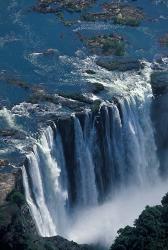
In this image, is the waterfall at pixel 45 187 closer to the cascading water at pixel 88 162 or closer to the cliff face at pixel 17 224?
the cascading water at pixel 88 162

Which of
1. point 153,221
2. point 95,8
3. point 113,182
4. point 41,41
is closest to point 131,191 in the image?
point 113,182

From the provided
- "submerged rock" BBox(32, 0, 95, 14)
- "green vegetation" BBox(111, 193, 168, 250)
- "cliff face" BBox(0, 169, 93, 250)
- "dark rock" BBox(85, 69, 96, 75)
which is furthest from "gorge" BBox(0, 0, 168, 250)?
"green vegetation" BBox(111, 193, 168, 250)

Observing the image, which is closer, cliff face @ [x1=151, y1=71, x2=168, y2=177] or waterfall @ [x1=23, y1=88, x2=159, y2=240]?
waterfall @ [x1=23, y1=88, x2=159, y2=240]

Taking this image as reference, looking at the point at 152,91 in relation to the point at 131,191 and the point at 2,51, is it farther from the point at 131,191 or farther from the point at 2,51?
the point at 2,51

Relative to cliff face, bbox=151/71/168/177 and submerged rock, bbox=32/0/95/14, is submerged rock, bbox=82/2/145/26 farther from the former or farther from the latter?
cliff face, bbox=151/71/168/177

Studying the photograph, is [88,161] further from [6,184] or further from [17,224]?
[17,224]

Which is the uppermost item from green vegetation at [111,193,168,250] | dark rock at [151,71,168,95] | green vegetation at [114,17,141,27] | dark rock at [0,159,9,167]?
green vegetation at [114,17,141,27]

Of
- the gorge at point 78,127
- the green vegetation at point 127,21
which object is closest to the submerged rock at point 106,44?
the gorge at point 78,127
